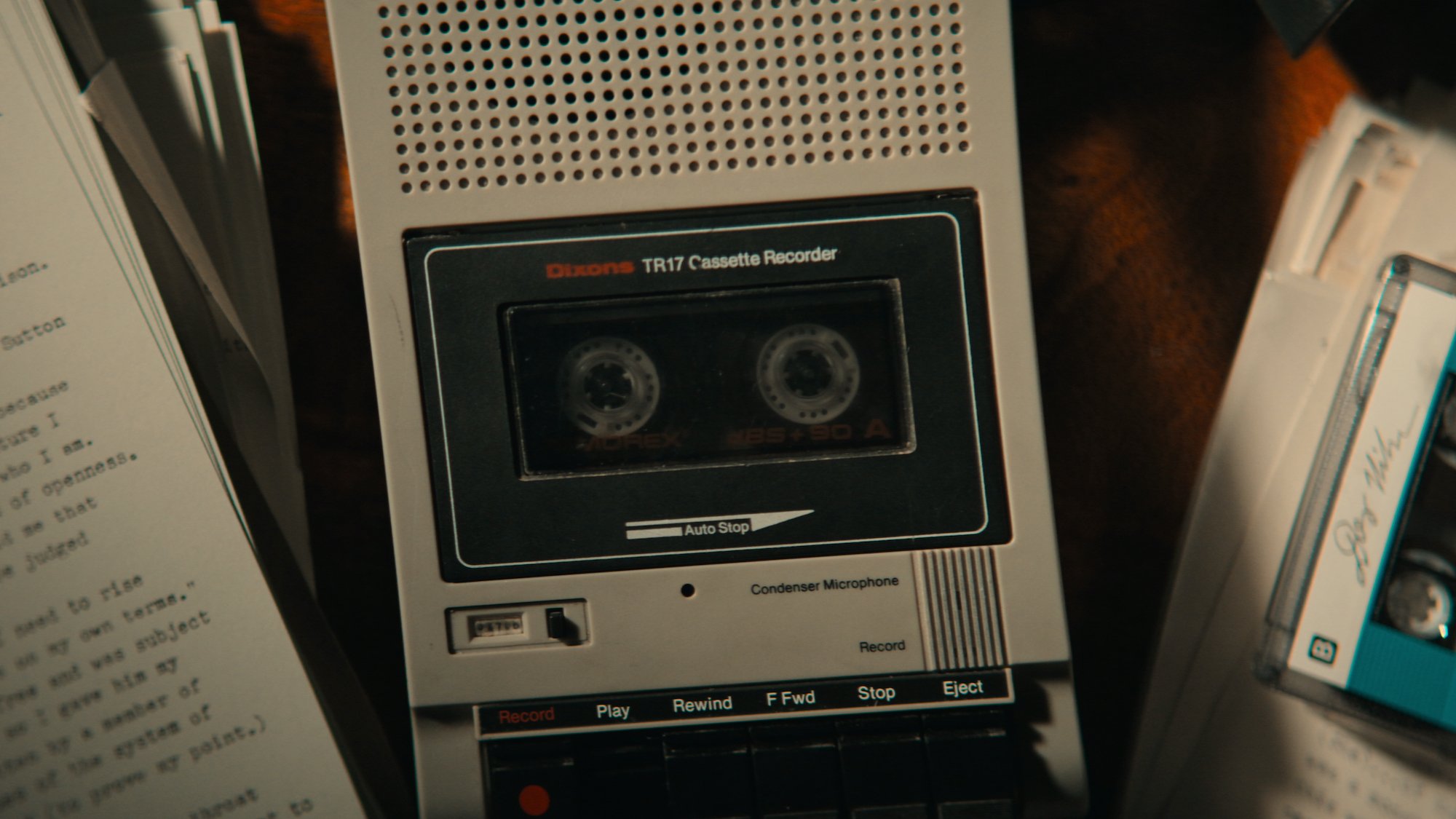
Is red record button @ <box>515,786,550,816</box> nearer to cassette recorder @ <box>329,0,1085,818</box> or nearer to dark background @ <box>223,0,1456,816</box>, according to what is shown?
cassette recorder @ <box>329,0,1085,818</box>

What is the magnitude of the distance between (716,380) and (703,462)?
0.06 meters

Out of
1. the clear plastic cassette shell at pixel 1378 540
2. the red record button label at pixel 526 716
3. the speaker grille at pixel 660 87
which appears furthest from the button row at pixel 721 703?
the speaker grille at pixel 660 87

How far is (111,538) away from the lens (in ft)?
2.52

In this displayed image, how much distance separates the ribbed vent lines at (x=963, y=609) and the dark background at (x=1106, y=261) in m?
0.20

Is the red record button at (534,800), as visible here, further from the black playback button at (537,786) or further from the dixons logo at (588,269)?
the dixons logo at (588,269)

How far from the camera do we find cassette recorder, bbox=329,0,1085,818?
72 cm

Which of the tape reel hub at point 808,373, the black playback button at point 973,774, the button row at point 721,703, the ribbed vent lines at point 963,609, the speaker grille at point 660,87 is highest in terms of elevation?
the speaker grille at point 660,87

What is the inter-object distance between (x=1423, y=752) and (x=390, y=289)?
898 mm

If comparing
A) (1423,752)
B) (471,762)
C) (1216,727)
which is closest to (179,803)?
(471,762)

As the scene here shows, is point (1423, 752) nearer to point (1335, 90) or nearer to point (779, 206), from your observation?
point (1335, 90)

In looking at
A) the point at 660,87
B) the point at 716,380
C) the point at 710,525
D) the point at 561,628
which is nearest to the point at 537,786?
the point at 561,628

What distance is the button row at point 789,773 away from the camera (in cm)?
71

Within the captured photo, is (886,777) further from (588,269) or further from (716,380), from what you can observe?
(588,269)

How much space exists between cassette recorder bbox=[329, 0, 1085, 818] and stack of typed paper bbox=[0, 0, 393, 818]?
152 mm
